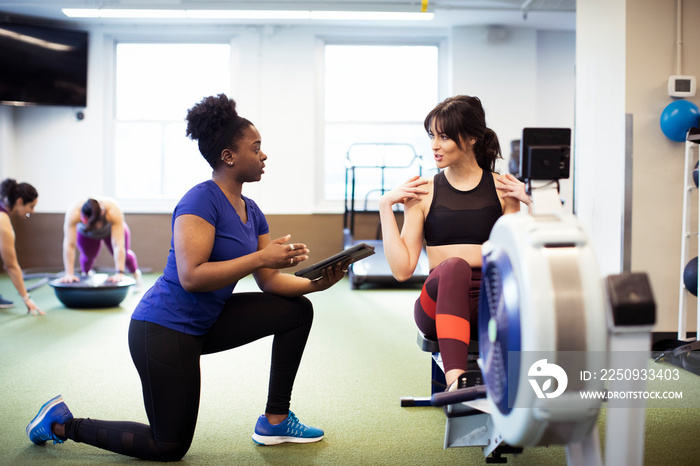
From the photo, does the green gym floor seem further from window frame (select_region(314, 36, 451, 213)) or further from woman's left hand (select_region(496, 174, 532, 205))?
window frame (select_region(314, 36, 451, 213))

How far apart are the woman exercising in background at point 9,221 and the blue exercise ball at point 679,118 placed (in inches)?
171

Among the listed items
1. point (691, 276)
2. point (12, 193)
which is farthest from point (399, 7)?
point (691, 276)

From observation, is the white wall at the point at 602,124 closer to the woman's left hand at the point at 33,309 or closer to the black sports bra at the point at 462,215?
the black sports bra at the point at 462,215

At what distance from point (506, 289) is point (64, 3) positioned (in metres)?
6.32

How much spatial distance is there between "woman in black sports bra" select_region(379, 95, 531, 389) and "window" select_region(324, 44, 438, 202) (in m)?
5.20

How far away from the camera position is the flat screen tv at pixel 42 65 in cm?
658

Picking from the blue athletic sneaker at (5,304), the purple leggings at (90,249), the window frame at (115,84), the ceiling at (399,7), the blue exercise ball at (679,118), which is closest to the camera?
the blue exercise ball at (679,118)

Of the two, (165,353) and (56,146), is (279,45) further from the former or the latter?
(165,353)

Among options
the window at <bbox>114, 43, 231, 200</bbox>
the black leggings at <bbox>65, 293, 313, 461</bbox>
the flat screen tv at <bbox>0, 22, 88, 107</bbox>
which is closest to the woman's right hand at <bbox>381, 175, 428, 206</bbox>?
the black leggings at <bbox>65, 293, 313, 461</bbox>

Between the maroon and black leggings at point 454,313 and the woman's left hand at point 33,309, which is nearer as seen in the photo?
the maroon and black leggings at point 454,313

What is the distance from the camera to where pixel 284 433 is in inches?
85.0

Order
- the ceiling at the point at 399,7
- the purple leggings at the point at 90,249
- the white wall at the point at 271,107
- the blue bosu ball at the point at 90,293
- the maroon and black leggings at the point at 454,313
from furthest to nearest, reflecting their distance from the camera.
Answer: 1. the white wall at the point at 271,107
2. the ceiling at the point at 399,7
3. the purple leggings at the point at 90,249
4. the blue bosu ball at the point at 90,293
5. the maroon and black leggings at the point at 454,313

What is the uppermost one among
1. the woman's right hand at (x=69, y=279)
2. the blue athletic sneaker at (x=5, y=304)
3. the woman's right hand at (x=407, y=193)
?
the woman's right hand at (x=407, y=193)

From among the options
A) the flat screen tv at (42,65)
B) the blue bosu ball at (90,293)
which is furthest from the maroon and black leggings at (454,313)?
the flat screen tv at (42,65)
